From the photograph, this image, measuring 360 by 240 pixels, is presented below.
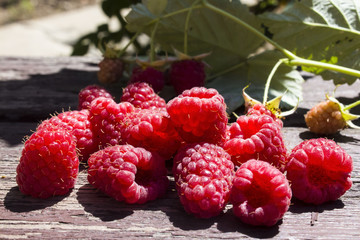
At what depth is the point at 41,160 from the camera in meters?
1.08

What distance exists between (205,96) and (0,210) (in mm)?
518

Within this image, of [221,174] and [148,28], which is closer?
[221,174]

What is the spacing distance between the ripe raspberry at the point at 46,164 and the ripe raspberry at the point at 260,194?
1.25ft

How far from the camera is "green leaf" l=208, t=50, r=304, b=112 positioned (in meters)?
1.61

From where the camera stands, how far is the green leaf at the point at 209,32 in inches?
69.2

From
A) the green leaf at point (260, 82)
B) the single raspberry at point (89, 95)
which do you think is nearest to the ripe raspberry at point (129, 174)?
the single raspberry at point (89, 95)

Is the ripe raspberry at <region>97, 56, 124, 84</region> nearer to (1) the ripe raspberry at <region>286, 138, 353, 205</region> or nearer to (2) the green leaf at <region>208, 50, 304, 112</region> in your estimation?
(2) the green leaf at <region>208, 50, 304, 112</region>

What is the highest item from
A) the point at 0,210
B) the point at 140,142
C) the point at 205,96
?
the point at 205,96

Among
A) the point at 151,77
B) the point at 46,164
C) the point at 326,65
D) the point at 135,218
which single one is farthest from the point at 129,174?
the point at 326,65

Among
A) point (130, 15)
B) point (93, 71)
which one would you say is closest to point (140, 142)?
point (130, 15)

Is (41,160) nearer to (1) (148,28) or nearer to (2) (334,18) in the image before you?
(1) (148,28)

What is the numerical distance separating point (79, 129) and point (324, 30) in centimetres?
93

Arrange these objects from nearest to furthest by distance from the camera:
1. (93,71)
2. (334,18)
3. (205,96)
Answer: (205,96), (334,18), (93,71)

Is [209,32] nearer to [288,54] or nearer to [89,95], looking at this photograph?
[288,54]
